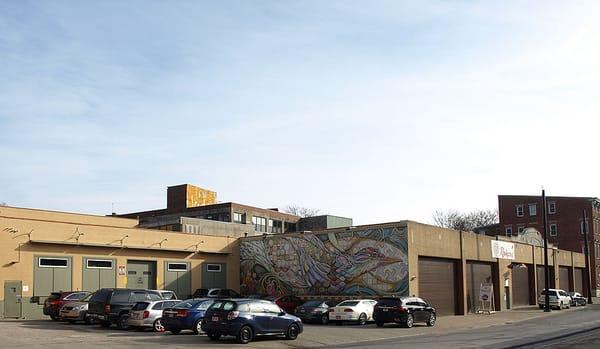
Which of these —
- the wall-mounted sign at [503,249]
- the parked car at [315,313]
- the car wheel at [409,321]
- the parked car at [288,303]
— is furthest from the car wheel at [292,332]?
the wall-mounted sign at [503,249]

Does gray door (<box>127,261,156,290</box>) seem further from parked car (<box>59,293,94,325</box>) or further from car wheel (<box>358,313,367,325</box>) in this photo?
car wheel (<box>358,313,367,325</box>)

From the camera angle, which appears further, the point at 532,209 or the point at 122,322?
the point at 532,209

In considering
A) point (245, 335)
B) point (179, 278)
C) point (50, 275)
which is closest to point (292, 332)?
point (245, 335)

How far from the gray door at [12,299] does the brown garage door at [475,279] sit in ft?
96.0

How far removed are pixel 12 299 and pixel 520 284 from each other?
42569 millimetres

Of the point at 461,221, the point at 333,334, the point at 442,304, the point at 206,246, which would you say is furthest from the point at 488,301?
the point at 461,221

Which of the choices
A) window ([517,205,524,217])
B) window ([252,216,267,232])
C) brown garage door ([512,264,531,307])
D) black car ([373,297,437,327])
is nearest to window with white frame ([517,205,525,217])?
window ([517,205,524,217])

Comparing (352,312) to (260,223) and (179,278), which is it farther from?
(260,223)

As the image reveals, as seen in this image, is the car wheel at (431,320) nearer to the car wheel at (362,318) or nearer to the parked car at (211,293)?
the car wheel at (362,318)

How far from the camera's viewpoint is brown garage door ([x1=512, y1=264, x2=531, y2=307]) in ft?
189

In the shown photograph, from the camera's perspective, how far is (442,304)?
144 ft

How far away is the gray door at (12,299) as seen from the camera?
35531 mm

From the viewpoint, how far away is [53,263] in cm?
3822

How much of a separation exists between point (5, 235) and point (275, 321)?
62.5 feet
